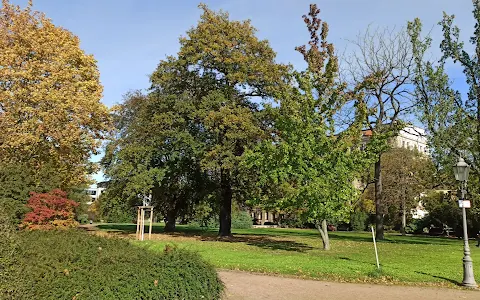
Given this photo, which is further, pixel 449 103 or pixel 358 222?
pixel 358 222

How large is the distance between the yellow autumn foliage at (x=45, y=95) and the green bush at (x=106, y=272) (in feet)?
45.6

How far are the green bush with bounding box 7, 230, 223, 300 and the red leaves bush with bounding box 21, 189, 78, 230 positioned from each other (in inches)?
447

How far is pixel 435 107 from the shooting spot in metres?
23.8

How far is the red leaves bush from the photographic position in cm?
1714

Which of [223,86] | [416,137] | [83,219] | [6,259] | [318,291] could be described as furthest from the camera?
[416,137]

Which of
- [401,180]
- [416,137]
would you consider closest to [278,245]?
[401,180]

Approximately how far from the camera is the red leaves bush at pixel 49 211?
56.2ft

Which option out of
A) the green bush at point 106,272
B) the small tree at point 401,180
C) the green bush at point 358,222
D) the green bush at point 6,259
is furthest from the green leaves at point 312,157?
the green bush at point 358,222

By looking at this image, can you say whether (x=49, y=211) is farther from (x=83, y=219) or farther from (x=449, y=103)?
(x=83, y=219)

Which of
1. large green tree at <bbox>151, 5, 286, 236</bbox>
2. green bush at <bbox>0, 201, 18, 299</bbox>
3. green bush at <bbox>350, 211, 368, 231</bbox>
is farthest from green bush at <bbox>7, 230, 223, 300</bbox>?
green bush at <bbox>350, 211, 368, 231</bbox>

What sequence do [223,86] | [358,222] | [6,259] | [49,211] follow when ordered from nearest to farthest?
[6,259] < [49,211] < [223,86] < [358,222]

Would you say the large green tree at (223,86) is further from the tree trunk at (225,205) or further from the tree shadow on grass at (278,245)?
the tree shadow on grass at (278,245)

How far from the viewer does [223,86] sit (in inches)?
1105

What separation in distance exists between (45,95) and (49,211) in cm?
555
